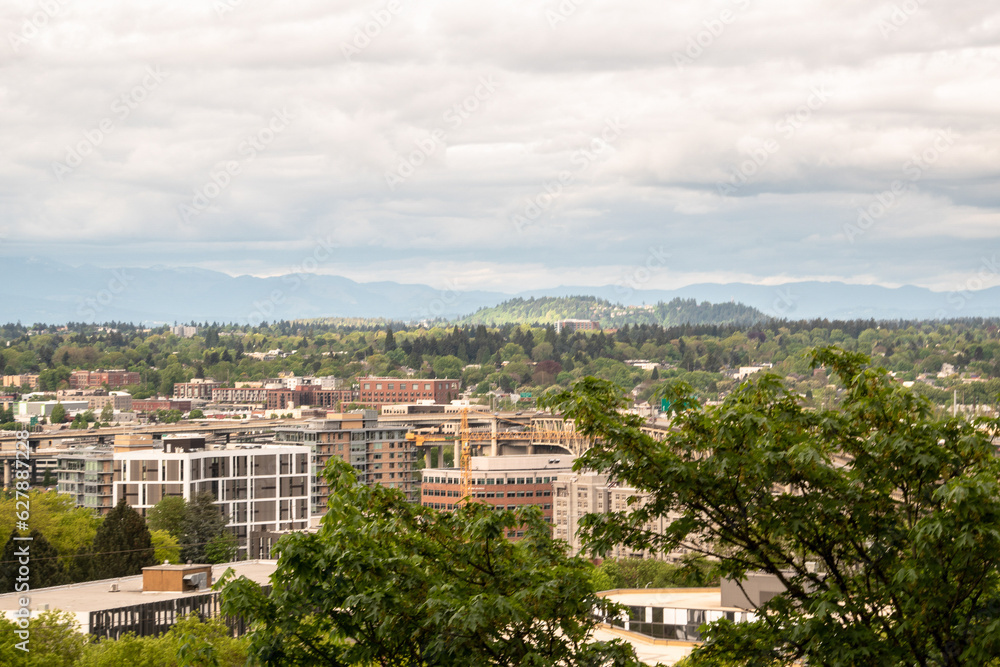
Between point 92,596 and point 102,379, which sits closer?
point 92,596

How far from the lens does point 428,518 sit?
32.3ft

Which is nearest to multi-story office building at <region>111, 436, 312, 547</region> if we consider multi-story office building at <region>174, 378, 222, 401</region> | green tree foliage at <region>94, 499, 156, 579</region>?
green tree foliage at <region>94, 499, 156, 579</region>

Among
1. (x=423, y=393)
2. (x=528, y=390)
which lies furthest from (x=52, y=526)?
(x=528, y=390)

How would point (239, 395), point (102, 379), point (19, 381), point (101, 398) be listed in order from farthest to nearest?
point (102, 379) → point (239, 395) → point (19, 381) → point (101, 398)

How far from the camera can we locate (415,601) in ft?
28.5

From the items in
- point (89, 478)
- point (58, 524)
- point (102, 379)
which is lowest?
point (89, 478)

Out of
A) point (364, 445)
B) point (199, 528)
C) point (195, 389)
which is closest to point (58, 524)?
point (199, 528)

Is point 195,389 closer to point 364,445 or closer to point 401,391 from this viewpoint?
point 401,391

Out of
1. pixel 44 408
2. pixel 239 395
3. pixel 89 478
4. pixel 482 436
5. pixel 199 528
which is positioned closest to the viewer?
pixel 199 528

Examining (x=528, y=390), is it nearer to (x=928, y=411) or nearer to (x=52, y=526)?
(x=52, y=526)

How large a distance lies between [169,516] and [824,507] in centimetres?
5817

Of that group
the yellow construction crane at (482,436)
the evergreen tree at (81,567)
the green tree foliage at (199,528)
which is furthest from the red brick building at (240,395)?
the evergreen tree at (81,567)

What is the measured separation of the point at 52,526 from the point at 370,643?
1802 inches

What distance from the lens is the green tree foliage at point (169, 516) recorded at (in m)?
61.0
